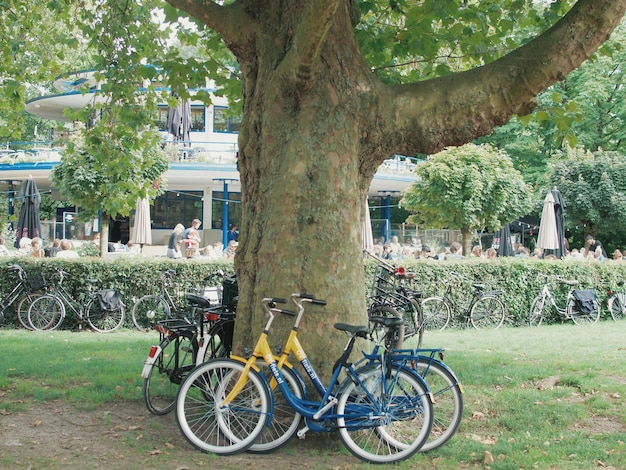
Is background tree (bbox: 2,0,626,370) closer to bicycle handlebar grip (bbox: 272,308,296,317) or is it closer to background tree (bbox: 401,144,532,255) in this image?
bicycle handlebar grip (bbox: 272,308,296,317)

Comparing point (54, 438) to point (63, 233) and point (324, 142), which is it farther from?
point (63, 233)

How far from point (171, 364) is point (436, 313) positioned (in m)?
8.11

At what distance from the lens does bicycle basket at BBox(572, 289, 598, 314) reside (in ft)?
49.2

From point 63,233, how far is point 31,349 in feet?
67.3

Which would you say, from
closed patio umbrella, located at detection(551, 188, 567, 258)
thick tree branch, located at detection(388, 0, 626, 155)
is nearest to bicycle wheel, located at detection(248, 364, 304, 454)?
thick tree branch, located at detection(388, 0, 626, 155)

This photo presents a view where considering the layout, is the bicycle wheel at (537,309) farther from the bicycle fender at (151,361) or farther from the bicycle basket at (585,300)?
the bicycle fender at (151,361)

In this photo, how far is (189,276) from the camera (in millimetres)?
12742

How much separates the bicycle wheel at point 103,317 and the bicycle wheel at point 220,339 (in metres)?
6.68

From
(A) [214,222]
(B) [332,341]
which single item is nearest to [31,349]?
(B) [332,341]

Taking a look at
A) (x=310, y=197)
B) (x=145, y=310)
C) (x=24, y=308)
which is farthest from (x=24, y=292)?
(x=310, y=197)

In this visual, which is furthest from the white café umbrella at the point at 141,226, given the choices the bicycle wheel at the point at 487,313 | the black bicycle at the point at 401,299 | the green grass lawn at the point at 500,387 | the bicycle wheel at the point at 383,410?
the bicycle wheel at the point at 383,410

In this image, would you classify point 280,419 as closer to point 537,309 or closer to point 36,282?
point 36,282

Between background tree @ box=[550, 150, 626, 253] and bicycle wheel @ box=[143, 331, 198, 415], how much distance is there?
24634mm

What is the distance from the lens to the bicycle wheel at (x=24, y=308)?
12.6 meters
